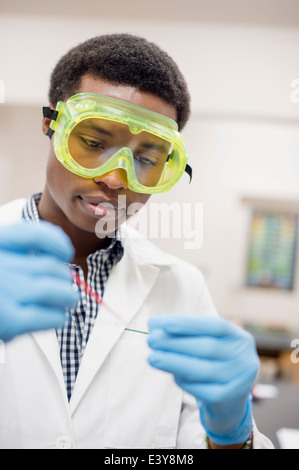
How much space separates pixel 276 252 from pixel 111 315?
1823mm

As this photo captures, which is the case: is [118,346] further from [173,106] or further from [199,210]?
[173,106]

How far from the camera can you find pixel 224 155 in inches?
41.2

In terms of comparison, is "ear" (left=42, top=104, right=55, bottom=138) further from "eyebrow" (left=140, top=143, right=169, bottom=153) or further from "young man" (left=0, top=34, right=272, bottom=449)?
"eyebrow" (left=140, top=143, right=169, bottom=153)

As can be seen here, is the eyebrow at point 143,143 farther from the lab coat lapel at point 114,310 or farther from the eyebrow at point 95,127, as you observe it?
the lab coat lapel at point 114,310

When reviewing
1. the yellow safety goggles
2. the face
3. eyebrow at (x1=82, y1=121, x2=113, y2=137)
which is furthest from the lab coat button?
eyebrow at (x1=82, y1=121, x2=113, y2=137)

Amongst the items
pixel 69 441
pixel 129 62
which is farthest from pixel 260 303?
pixel 129 62

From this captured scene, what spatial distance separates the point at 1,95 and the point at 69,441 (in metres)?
0.85

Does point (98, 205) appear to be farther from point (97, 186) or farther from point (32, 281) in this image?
point (32, 281)

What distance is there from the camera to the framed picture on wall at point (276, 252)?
7.63ft

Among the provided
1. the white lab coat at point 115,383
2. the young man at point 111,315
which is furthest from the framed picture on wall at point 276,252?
the young man at point 111,315

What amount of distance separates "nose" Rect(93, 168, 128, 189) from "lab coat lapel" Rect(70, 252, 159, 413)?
272 millimetres

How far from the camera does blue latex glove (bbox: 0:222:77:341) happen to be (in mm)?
576

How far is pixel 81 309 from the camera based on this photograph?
2.94 ft

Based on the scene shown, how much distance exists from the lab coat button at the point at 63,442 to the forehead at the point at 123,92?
745mm
